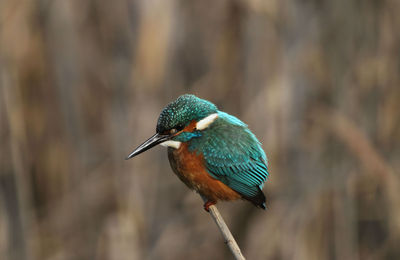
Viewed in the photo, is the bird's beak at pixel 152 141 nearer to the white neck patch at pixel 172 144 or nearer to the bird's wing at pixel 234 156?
the white neck patch at pixel 172 144

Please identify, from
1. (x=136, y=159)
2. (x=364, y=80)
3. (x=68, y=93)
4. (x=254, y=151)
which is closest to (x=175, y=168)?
(x=254, y=151)

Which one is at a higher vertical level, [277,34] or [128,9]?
[128,9]

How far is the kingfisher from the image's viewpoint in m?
2.13

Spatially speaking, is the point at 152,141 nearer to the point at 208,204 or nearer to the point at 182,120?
the point at 182,120

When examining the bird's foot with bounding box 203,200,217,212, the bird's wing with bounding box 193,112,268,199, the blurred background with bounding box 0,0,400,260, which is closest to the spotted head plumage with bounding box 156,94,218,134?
the bird's wing with bounding box 193,112,268,199

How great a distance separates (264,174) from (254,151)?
0.10m

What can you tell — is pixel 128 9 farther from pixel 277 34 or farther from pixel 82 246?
pixel 82 246

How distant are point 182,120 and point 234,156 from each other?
0.88ft

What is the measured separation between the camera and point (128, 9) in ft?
11.1

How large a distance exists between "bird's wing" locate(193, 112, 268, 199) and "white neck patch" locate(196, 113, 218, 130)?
2 cm

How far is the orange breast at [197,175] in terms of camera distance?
2176mm

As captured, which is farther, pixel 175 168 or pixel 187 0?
pixel 187 0

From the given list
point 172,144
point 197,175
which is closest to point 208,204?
point 197,175

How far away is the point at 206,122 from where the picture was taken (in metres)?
2.20
